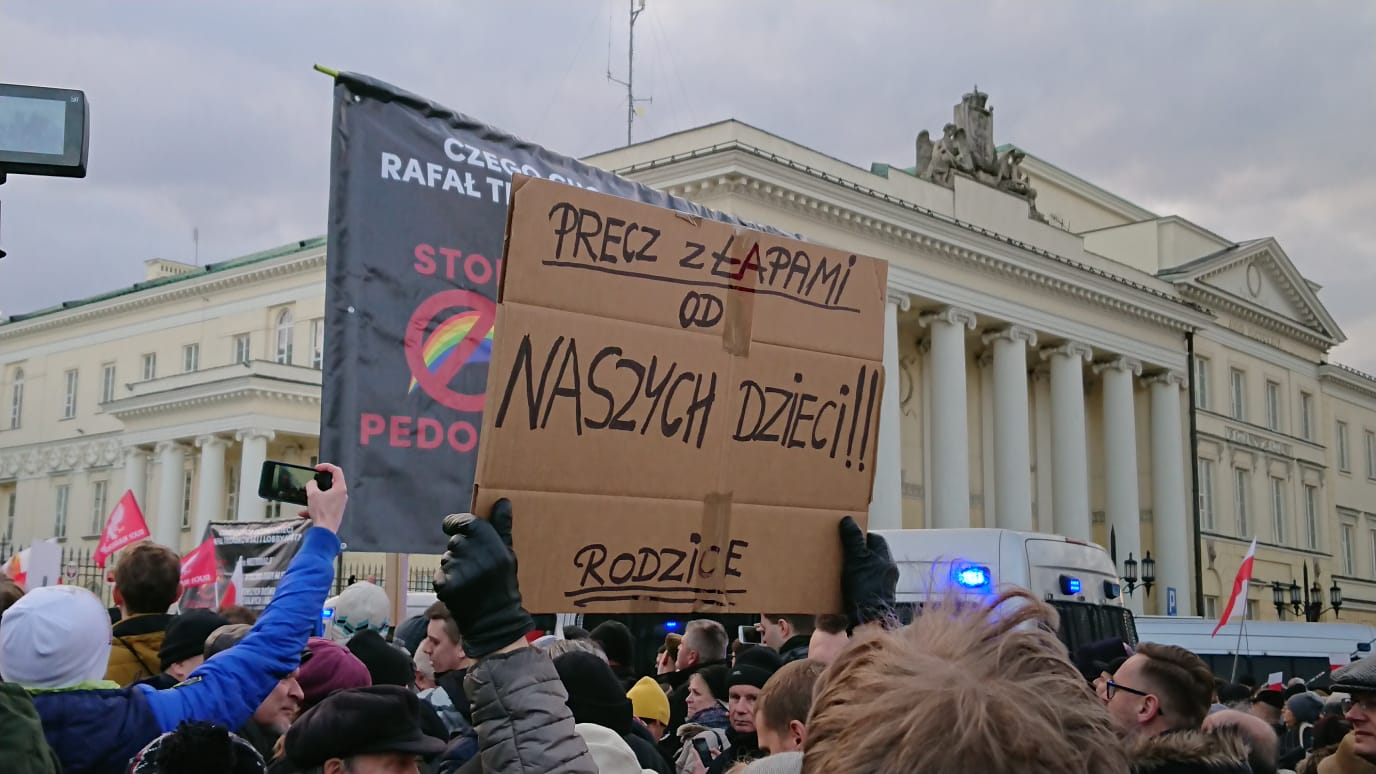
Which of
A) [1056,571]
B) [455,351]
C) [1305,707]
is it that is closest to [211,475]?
[1056,571]

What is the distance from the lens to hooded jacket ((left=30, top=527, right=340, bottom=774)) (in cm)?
326

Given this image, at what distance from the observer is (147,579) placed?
16.1ft

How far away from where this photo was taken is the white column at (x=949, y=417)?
3950 cm

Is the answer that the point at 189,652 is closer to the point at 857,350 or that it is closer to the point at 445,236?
the point at 445,236

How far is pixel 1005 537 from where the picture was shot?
1158 cm

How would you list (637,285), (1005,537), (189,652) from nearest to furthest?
(637,285) < (189,652) < (1005,537)

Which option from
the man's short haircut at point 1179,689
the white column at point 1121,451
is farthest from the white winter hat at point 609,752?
the white column at point 1121,451

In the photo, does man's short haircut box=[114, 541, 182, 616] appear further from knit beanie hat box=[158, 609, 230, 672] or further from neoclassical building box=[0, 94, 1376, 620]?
neoclassical building box=[0, 94, 1376, 620]

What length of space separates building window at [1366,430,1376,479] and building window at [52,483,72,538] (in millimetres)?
52449

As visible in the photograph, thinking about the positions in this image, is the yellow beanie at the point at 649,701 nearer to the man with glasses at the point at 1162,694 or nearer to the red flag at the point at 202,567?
the man with glasses at the point at 1162,694

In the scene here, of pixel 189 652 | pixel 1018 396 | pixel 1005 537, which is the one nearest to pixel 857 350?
pixel 189 652

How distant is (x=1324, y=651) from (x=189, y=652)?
77.0 ft

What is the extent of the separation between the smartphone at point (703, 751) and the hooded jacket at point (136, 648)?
80.6 inches

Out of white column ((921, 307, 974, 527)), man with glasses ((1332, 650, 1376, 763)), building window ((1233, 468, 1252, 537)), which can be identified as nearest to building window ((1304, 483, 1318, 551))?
building window ((1233, 468, 1252, 537))
